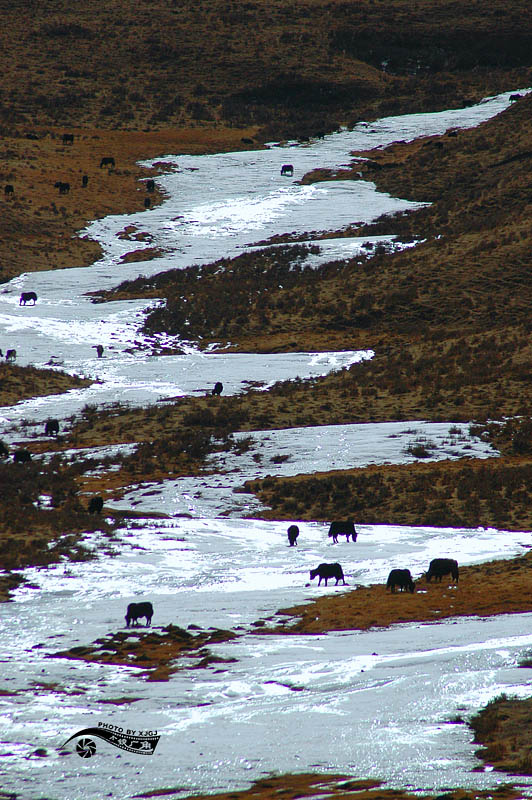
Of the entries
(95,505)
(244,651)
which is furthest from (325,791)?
(95,505)

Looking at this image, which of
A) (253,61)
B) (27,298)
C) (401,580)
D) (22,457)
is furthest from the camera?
(253,61)

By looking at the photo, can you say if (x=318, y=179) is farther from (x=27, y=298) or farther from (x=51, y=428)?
(x=51, y=428)

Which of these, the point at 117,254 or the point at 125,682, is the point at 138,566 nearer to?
the point at 125,682

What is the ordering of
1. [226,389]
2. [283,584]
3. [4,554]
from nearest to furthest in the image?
[283,584] < [4,554] < [226,389]

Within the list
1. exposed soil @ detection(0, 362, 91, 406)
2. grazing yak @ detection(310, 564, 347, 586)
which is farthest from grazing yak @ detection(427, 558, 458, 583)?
exposed soil @ detection(0, 362, 91, 406)

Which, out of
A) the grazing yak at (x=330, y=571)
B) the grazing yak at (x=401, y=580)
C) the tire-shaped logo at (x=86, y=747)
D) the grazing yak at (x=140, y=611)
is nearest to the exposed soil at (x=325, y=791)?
the tire-shaped logo at (x=86, y=747)

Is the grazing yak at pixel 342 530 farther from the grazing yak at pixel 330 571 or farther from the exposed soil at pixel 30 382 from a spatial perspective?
the exposed soil at pixel 30 382

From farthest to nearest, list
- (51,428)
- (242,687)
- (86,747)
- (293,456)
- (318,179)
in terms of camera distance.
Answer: (318,179) → (51,428) → (293,456) → (242,687) → (86,747)

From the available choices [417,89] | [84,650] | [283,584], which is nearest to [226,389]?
[283,584]
